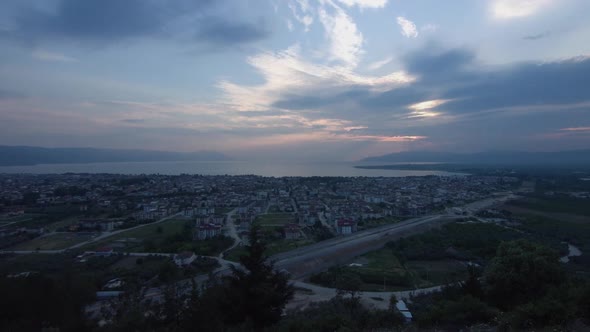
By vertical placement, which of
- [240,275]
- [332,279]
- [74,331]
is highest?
[240,275]

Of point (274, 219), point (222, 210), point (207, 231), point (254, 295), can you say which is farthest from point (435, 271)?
point (222, 210)

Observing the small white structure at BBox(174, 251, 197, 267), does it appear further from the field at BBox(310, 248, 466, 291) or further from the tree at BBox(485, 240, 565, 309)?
the tree at BBox(485, 240, 565, 309)

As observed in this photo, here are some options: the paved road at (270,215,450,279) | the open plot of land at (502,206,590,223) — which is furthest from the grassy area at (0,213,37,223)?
the open plot of land at (502,206,590,223)

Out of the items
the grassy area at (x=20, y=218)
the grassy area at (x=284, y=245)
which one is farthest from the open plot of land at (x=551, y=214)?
the grassy area at (x=20, y=218)

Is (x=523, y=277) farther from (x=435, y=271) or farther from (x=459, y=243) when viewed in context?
(x=459, y=243)

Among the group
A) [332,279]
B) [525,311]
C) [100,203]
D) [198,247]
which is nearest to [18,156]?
[100,203]

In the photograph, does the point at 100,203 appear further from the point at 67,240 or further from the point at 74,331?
the point at 74,331
